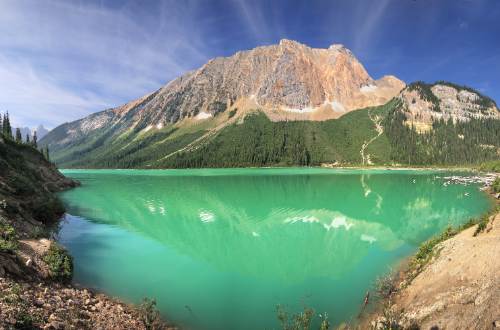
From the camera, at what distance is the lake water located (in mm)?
15633

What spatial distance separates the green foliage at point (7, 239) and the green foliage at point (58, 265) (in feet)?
5.91

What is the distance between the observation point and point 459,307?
1104cm

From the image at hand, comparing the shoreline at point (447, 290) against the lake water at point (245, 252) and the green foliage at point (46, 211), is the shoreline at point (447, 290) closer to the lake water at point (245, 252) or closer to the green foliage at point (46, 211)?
the lake water at point (245, 252)

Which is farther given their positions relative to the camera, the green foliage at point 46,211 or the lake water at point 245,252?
the green foliage at point 46,211

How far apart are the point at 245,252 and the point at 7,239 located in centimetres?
1541

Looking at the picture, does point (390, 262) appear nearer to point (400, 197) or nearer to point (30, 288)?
point (30, 288)

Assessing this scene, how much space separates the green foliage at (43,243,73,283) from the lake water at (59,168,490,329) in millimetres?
1314

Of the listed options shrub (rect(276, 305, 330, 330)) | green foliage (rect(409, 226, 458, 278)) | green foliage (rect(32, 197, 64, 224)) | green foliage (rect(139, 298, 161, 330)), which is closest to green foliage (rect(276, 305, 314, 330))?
shrub (rect(276, 305, 330, 330))

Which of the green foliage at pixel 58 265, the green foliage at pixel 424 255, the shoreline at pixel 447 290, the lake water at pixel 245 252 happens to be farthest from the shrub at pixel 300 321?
the green foliage at pixel 58 265

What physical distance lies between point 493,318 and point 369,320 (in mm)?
5258

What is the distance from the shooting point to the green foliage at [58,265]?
1581 cm

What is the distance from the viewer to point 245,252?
24562 millimetres

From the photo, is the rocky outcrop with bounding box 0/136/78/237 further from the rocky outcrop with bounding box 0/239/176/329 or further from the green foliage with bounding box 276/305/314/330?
the green foliage with bounding box 276/305/314/330

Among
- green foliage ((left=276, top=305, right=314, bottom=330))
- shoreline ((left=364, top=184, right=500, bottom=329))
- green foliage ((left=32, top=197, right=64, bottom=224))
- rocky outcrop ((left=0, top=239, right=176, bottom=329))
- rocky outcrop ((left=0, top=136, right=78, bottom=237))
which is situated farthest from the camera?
green foliage ((left=32, top=197, right=64, bottom=224))
